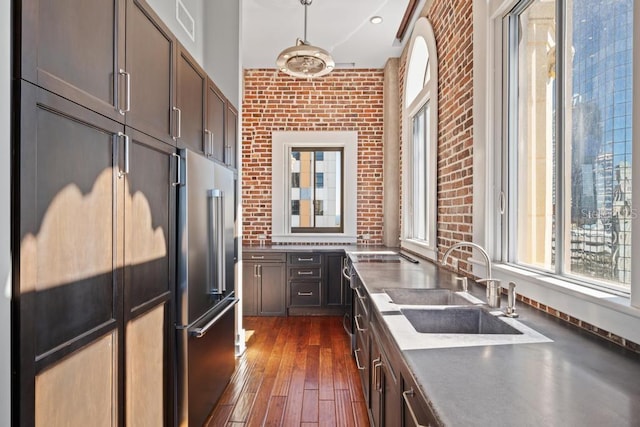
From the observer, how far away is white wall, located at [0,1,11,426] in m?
0.97

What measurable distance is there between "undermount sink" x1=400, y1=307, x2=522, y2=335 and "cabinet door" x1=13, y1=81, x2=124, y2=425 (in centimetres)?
122

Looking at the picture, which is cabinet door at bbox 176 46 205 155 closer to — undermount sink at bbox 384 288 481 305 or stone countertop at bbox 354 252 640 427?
undermount sink at bbox 384 288 481 305

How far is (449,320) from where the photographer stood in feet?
5.61

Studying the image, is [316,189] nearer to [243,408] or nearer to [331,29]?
[331,29]

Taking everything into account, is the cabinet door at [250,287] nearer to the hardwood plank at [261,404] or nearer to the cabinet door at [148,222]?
the hardwood plank at [261,404]

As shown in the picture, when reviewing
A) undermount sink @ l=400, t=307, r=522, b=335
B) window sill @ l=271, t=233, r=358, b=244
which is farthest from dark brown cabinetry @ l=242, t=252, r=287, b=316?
undermount sink @ l=400, t=307, r=522, b=335

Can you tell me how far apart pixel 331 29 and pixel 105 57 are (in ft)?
10.7

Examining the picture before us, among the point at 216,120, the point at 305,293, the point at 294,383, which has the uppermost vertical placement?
the point at 216,120

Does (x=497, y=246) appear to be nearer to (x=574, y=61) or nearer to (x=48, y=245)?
(x=574, y=61)

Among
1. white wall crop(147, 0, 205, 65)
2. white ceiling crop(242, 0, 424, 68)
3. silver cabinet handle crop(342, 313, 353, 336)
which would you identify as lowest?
silver cabinet handle crop(342, 313, 353, 336)

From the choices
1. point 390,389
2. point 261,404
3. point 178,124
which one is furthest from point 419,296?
point 178,124

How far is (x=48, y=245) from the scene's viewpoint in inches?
44.1

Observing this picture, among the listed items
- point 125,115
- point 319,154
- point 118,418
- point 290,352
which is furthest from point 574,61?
point 319,154

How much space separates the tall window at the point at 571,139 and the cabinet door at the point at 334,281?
2.65m
